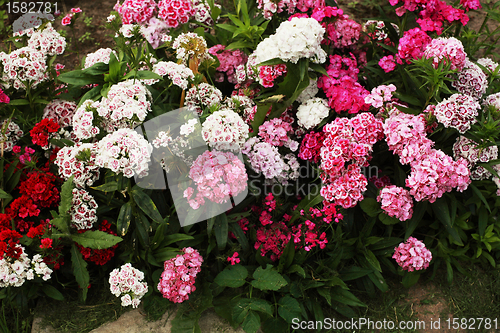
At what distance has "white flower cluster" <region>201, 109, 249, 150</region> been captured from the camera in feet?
8.09

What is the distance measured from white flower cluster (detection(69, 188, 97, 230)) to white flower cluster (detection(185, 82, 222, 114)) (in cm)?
98

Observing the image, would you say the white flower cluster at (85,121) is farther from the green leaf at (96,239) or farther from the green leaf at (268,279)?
the green leaf at (268,279)

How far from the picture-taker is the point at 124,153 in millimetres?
2299

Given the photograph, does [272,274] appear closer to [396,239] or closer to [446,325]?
[396,239]

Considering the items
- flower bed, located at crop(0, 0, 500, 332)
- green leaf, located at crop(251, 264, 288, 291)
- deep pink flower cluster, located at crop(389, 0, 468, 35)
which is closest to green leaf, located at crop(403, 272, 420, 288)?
flower bed, located at crop(0, 0, 500, 332)

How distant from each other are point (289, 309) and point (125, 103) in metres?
1.79

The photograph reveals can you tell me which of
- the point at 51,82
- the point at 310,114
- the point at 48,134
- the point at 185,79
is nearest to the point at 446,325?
the point at 310,114

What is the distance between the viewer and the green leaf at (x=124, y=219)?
2.57 m

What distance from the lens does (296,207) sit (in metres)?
3.11

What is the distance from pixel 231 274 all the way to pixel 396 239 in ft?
4.28

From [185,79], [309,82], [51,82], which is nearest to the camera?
[185,79]

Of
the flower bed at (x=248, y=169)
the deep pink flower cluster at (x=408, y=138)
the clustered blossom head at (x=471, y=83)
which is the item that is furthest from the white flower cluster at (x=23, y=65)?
the clustered blossom head at (x=471, y=83)

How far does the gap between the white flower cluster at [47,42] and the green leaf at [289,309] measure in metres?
2.70

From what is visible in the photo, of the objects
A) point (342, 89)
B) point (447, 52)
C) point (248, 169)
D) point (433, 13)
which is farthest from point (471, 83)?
point (248, 169)
